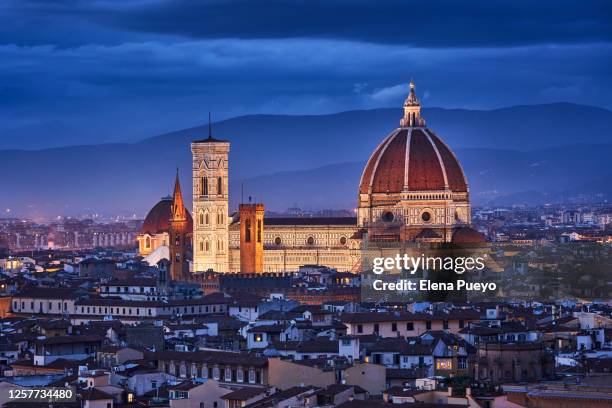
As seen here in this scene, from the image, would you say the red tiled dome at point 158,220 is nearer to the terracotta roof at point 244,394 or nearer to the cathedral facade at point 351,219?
the cathedral facade at point 351,219

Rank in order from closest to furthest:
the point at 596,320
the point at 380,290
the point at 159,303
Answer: the point at 596,320 < the point at 159,303 < the point at 380,290

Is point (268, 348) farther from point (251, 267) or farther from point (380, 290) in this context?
point (251, 267)

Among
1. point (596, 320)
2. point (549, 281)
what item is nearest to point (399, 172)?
point (549, 281)

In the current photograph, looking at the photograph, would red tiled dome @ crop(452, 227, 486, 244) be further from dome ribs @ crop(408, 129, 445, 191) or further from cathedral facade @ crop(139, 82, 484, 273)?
dome ribs @ crop(408, 129, 445, 191)

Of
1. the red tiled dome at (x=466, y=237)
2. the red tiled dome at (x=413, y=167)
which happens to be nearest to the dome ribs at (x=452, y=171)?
the red tiled dome at (x=413, y=167)

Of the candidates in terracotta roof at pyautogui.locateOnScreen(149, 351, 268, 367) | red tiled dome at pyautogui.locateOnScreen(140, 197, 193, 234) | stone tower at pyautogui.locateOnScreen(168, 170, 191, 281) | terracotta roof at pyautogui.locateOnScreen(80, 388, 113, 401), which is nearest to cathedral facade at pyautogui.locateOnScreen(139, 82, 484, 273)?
stone tower at pyautogui.locateOnScreen(168, 170, 191, 281)

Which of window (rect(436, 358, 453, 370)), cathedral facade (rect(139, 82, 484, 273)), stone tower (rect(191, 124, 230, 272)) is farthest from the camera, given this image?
stone tower (rect(191, 124, 230, 272))
